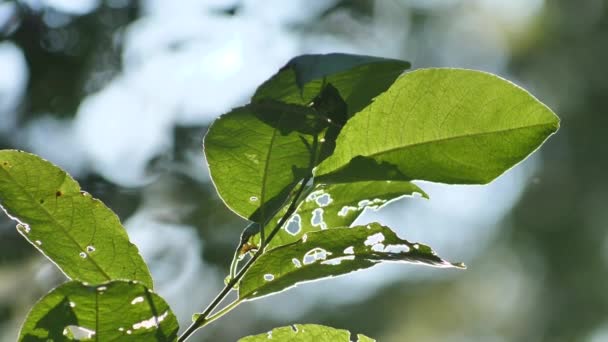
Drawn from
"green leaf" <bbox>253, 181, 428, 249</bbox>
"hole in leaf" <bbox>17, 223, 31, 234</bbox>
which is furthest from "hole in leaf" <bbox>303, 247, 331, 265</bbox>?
"hole in leaf" <bbox>17, 223, 31, 234</bbox>

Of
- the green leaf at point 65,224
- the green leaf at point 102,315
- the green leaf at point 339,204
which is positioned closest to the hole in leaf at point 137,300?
the green leaf at point 102,315

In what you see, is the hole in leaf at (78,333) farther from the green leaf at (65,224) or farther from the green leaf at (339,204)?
the green leaf at (339,204)

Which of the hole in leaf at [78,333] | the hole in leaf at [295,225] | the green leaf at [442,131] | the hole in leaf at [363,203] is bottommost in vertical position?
the hole in leaf at [295,225]

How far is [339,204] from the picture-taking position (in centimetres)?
77

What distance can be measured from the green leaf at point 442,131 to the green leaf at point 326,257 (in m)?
0.05

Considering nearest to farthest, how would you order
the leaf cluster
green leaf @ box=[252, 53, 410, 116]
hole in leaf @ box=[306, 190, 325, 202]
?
green leaf @ box=[252, 53, 410, 116]
the leaf cluster
hole in leaf @ box=[306, 190, 325, 202]

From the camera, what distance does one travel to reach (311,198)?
0.77 meters

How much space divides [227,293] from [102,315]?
91 mm

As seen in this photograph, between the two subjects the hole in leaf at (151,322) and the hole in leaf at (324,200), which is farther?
the hole in leaf at (324,200)

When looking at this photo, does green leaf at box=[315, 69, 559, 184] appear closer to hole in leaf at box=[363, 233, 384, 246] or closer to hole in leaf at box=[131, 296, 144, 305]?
hole in leaf at box=[363, 233, 384, 246]

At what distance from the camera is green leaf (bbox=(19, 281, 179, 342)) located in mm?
554

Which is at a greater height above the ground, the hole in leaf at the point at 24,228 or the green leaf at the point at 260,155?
the green leaf at the point at 260,155

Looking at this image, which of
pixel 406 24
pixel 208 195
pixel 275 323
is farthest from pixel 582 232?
pixel 208 195

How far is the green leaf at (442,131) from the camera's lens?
67 centimetres
